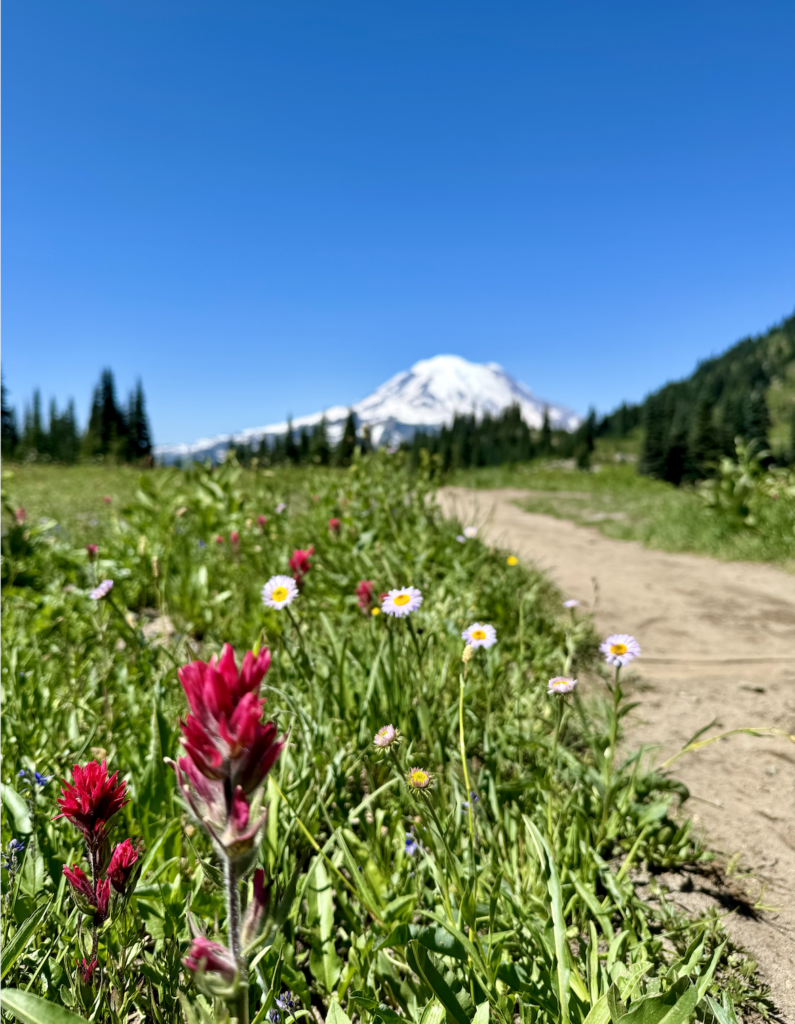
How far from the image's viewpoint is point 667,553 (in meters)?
8.99

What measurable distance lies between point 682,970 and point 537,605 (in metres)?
3.20

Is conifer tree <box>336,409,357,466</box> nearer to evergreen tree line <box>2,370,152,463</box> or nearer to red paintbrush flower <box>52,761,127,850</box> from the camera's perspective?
red paintbrush flower <box>52,761,127,850</box>

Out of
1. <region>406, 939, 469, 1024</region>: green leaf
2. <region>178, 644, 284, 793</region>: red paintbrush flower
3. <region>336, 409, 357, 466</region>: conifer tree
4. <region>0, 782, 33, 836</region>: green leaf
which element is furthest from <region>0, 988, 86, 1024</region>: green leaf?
<region>336, 409, 357, 466</region>: conifer tree

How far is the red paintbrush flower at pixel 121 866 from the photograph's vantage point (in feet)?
3.29

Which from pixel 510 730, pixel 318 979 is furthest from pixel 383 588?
pixel 318 979

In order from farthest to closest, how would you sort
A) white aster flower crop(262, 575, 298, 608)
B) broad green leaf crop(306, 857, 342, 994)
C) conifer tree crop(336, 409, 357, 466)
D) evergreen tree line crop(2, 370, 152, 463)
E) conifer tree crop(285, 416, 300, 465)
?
evergreen tree line crop(2, 370, 152, 463), conifer tree crop(285, 416, 300, 465), conifer tree crop(336, 409, 357, 466), white aster flower crop(262, 575, 298, 608), broad green leaf crop(306, 857, 342, 994)

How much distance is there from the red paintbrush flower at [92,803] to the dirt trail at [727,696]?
1.81 m

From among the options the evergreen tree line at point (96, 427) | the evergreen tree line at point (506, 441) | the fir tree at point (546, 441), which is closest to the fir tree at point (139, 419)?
the evergreen tree line at point (96, 427)

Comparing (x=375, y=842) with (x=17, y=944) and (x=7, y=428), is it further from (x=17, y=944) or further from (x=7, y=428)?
(x=7, y=428)

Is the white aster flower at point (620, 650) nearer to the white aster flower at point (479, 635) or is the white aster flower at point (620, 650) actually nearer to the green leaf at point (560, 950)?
the white aster flower at point (479, 635)

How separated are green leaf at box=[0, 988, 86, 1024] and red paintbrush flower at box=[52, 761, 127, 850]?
0.70 ft

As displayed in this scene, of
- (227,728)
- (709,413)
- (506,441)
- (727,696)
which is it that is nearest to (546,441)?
(506,441)

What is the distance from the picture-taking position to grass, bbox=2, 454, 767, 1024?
128 centimetres

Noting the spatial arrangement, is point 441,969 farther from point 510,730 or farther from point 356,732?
point 510,730
